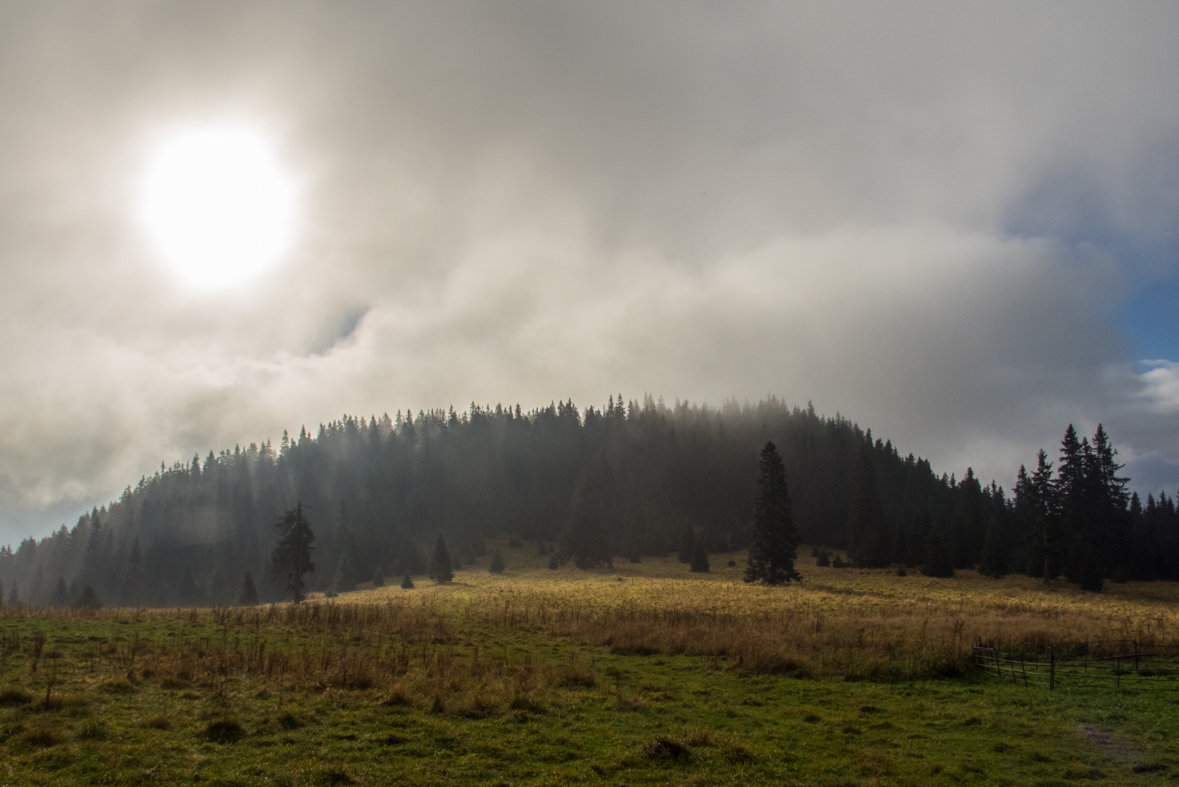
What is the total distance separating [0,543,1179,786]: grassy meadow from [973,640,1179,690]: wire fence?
907 millimetres

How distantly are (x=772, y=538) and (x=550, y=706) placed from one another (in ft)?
188

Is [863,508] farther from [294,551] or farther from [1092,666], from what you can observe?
[294,551]

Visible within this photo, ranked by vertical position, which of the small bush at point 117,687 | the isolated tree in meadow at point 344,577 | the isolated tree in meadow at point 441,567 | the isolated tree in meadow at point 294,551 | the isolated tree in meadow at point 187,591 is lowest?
the isolated tree in meadow at point 187,591

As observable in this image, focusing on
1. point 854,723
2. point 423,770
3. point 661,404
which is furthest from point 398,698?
point 661,404

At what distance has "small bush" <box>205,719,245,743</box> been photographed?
1195 cm

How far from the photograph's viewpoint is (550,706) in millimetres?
15844

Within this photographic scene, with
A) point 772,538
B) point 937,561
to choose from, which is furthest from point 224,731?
point 937,561

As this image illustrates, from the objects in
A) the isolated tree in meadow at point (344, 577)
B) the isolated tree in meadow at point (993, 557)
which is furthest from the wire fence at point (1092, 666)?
the isolated tree in meadow at point (344, 577)

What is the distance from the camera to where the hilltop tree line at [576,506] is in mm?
80312

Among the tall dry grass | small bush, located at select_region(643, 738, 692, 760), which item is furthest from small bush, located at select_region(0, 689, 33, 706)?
small bush, located at select_region(643, 738, 692, 760)

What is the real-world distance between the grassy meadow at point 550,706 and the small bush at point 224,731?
Result: 4 centimetres

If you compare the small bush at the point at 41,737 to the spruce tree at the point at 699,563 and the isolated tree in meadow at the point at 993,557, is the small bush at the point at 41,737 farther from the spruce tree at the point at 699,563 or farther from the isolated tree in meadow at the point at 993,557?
the isolated tree in meadow at the point at 993,557

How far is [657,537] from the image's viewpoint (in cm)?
10556

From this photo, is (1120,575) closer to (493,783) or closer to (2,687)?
(493,783)
